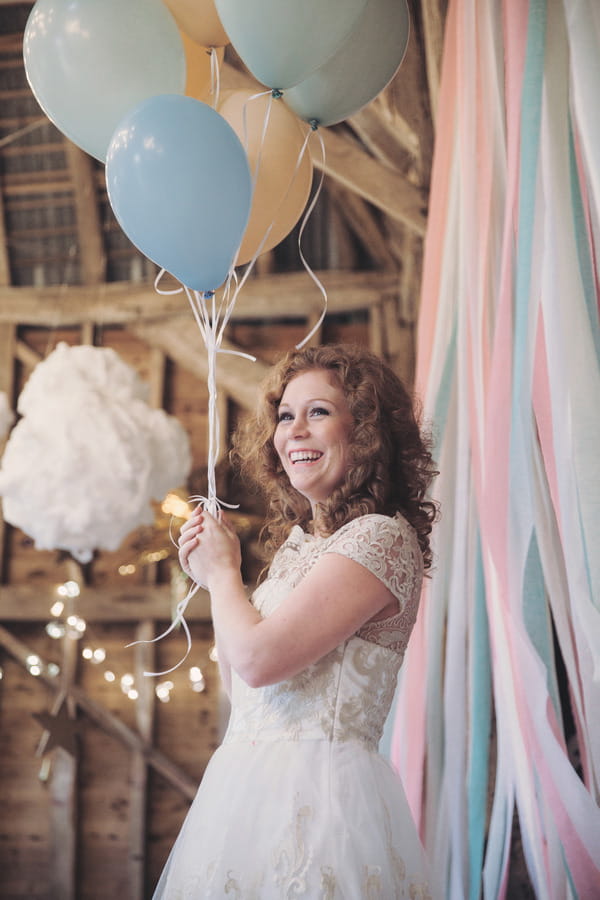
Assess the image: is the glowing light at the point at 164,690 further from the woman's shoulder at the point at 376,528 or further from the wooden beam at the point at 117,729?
the woman's shoulder at the point at 376,528

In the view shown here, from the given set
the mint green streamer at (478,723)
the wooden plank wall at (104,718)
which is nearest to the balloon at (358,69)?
the mint green streamer at (478,723)

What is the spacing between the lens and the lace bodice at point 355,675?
1.42 m

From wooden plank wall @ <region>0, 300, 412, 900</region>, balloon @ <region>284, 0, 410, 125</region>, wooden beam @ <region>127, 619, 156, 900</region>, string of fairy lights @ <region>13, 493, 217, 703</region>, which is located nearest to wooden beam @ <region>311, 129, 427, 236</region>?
wooden plank wall @ <region>0, 300, 412, 900</region>

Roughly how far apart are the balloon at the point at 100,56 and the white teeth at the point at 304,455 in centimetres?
79

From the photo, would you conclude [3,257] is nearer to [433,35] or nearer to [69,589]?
[69,589]

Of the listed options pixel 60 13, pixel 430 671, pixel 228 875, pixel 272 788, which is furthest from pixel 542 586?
pixel 60 13

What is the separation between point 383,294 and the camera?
4.96m

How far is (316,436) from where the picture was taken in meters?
1.58

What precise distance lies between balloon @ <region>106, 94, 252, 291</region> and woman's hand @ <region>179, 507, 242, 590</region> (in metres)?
0.49

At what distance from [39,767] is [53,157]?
132 inches

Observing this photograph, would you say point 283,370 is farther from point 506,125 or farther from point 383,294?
point 383,294

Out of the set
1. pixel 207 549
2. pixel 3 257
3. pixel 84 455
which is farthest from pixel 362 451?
pixel 3 257

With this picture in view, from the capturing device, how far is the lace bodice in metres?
1.42

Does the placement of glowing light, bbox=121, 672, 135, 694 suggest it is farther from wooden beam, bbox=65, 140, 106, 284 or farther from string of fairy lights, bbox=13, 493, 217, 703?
wooden beam, bbox=65, 140, 106, 284
